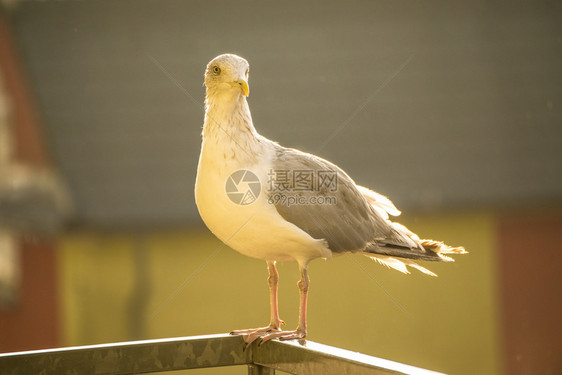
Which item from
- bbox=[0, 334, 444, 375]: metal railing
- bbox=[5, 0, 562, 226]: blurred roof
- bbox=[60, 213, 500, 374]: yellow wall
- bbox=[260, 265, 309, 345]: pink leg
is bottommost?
bbox=[0, 334, 444, 375]: metal railing

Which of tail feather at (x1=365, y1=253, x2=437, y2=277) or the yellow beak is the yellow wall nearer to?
tail feather at (x1=365, y1=253, x2=437, y2=277)

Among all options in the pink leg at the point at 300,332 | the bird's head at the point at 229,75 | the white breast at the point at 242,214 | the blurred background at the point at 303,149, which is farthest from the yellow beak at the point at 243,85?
the blurred background at the point at 303,149

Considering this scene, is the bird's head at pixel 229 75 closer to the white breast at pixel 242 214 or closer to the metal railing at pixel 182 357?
the white breast at pixel 242 214

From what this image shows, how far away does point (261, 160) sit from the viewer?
208 centimetres

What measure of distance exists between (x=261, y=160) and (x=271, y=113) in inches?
155

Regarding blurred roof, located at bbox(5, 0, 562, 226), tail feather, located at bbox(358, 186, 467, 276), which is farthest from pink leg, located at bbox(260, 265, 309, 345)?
blurred roof, located at bbox(5, 0, 562, 226)

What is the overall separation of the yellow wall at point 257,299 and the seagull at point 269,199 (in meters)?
2.64

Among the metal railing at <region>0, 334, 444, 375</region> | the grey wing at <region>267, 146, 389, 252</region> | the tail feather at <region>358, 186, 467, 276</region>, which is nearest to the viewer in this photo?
the metal railing at <region>0, 334, 444, 375</region>

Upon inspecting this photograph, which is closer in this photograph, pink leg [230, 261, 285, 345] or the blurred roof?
pink leg [230, 261, 285, 345]

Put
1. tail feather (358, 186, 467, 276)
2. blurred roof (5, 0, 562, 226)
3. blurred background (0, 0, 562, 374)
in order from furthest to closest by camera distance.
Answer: blurred roof (5, 0, 562, 226)
blurred background (0, 0, 562, 374)
tail feather (358, 186, 467, 276)

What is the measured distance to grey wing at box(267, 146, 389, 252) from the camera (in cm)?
207

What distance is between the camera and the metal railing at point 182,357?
163 centimetres

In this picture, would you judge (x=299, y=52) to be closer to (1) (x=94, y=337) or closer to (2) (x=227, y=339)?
(1) (x=94, y=337)

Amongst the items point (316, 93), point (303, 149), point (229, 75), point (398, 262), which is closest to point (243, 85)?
point (229, 75)
